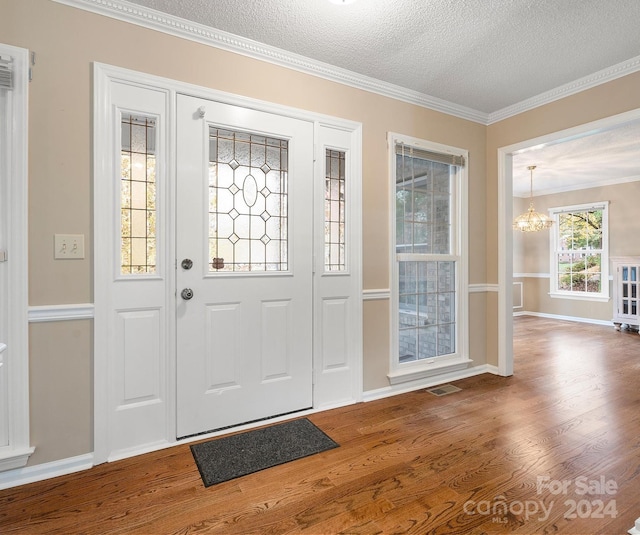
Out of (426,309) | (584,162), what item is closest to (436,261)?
(426,309)

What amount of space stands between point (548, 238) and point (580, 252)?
640mm

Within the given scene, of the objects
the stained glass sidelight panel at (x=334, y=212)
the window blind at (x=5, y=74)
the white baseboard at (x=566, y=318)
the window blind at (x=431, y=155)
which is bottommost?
the white baseboard at (x=566, y=318)

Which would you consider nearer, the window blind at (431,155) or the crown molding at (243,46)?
the crown molding at (243,46)

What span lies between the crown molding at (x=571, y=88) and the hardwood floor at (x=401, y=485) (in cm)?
258

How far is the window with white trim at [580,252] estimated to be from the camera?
664cm

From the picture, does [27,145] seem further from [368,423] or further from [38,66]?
[368,423]

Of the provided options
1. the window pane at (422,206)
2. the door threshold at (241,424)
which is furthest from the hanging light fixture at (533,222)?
the door threshold at (241,424)

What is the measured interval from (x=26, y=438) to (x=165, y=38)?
239cm

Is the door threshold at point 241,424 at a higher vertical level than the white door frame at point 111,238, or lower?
lower

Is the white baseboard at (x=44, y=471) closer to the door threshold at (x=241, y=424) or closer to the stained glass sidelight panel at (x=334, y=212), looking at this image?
the door threshold at (x=241, y=424)

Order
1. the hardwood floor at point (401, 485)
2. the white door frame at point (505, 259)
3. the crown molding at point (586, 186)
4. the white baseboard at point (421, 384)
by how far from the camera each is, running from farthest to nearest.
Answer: the crown molding at point (586, 186)
the white door frame at point (505, 259)
the white baseboard at point (421, 384)
the hardwood floor at point (401, 485)

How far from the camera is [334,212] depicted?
9.37 feet

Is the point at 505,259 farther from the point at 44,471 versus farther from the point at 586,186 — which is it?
the point at 586,186

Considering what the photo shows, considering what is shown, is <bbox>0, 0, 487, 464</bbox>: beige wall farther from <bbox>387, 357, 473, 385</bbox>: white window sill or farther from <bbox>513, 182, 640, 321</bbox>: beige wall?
<bbox>513, 182, 640, 321</bbox>: beige wall
